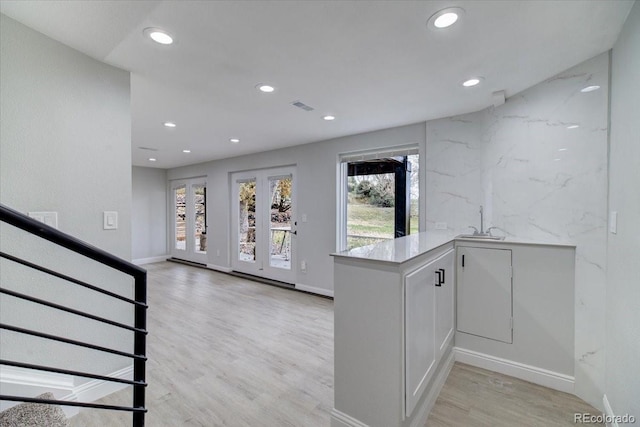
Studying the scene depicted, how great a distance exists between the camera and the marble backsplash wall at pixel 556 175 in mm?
2072

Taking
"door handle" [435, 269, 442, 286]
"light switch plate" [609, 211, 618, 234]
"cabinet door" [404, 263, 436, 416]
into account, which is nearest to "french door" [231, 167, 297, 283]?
"door handle" [435, 269, 442, 286]

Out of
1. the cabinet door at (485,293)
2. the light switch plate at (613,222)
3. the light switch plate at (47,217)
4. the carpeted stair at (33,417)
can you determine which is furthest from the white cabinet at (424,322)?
the light switch plate at (47,217)

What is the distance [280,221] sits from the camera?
538cm

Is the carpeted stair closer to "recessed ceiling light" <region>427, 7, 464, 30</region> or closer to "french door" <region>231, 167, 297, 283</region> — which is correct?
"recessed ceiling light" <region>427, 7, 464, 30</region>

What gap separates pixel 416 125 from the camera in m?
3.67

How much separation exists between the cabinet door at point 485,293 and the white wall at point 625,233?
2.02 ft

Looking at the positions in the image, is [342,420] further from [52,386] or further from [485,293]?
[52,386]

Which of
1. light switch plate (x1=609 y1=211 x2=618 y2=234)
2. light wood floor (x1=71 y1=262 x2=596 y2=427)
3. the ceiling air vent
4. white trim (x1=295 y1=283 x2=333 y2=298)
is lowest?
light wood floor (x1=71 y1=262 x2=596 y2=427)

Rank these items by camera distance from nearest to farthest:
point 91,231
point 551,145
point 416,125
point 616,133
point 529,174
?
point 616,133 < point 91,231 < point 551,145 < point 529,174 < point 416,125

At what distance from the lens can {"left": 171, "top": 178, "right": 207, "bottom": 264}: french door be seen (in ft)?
22.7

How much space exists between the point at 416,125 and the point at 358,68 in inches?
68.0

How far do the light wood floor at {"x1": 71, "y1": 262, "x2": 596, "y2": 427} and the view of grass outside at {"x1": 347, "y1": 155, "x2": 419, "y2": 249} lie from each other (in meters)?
1.27

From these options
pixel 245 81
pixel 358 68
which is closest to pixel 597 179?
pixel 358 68

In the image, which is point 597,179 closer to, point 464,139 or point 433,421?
point 464,139
